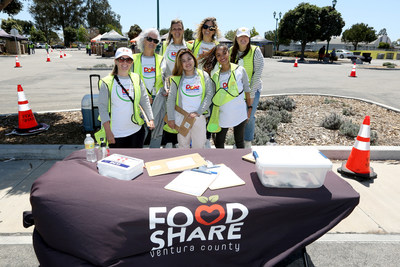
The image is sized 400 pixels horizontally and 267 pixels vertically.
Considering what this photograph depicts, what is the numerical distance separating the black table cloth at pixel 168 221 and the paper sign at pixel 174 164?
0.46ft

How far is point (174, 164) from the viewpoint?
8.66ft

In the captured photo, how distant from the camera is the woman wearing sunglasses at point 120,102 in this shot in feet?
11.0

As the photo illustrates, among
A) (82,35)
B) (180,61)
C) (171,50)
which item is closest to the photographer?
(180,61)

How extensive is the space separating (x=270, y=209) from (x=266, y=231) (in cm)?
20

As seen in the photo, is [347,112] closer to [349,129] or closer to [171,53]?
[349,129]

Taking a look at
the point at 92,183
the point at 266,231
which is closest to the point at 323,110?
the point at 266,231

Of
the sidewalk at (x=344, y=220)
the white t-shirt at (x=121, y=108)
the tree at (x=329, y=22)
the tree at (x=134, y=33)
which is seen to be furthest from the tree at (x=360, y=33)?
the white t-shirt at (x=121, y=108)

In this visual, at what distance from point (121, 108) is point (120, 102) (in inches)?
2.9

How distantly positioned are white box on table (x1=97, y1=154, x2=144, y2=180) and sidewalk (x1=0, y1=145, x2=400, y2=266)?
1.30m

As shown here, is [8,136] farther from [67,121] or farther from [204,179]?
[204,179]

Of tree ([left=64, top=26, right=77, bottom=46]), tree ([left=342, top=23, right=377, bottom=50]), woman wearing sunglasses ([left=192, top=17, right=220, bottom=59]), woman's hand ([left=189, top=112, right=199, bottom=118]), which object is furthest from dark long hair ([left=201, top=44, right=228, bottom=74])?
tree ([left=64, top=26, right=77, bottom=46])

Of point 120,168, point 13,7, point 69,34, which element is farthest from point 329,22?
point 69,34

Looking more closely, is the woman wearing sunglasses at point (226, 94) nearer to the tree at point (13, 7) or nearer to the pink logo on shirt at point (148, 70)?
the pink logo on shirt at point (148, 70)

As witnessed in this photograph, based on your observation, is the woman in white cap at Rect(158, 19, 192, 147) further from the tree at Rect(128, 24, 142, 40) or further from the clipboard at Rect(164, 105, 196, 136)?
the tree at Rect(128, 24, 142, 40)
